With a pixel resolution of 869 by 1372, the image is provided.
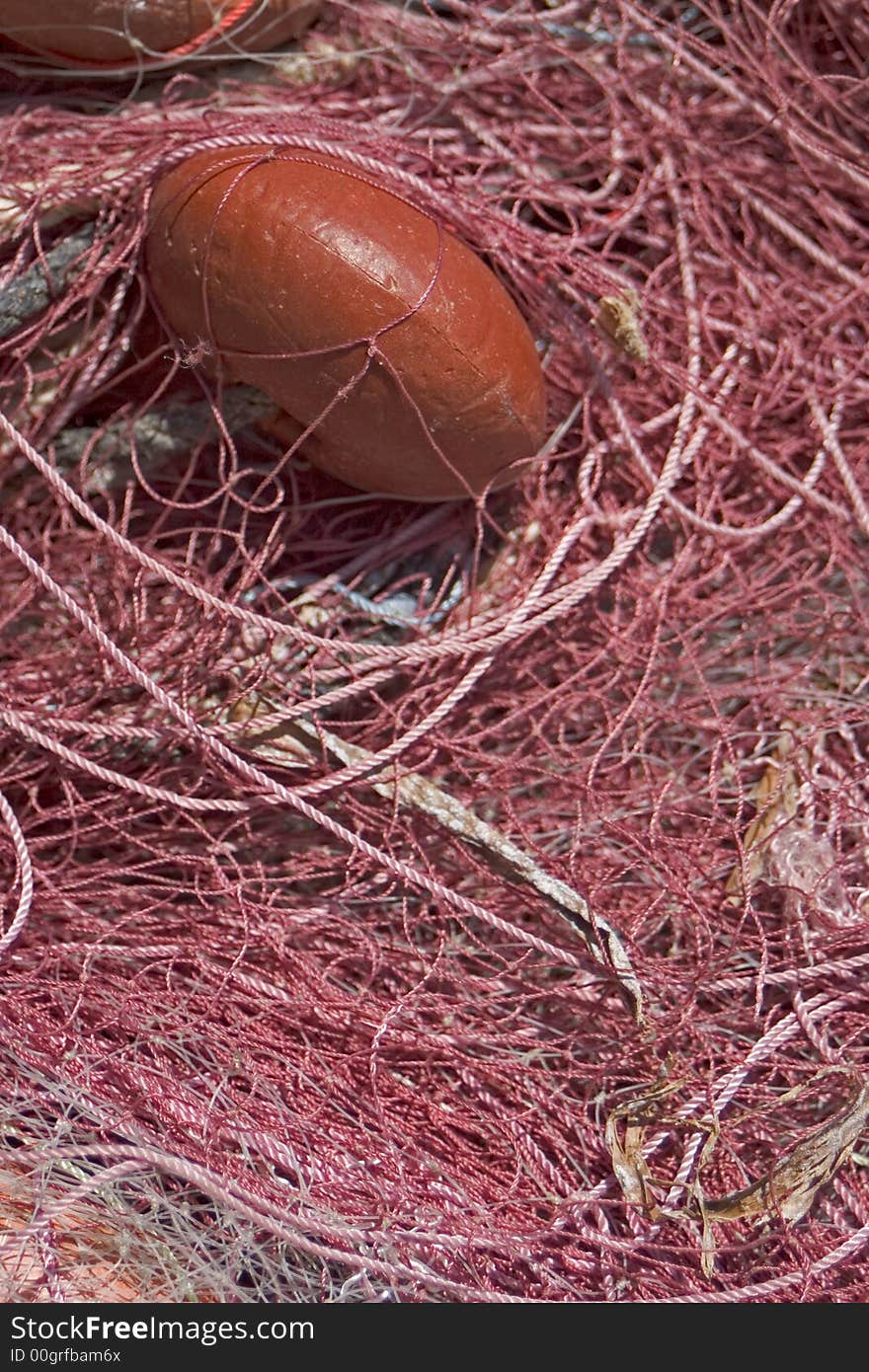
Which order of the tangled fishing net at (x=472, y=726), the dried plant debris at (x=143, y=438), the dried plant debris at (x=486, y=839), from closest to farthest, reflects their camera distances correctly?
the tangled fishing net at (x=472, y=726)
the dried plant debris at (x=486, y=839)
the dried plant debris at (x=143, y=438)

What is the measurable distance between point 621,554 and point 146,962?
1107 mm

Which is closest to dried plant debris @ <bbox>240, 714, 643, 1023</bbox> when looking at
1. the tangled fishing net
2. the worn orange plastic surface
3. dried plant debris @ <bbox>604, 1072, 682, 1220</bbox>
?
the tangled fishing net

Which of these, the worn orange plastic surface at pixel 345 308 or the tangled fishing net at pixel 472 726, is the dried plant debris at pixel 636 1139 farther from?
the worn orange plastic surface at pixel 345 308

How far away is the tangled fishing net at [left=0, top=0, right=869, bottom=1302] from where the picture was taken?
1.77m

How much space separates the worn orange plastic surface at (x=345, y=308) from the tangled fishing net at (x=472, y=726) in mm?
123

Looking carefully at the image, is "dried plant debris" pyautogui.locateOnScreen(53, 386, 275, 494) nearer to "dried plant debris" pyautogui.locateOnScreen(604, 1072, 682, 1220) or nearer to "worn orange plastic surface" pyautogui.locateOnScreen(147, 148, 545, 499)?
"worn orange plastic surface" pyautogui.locateOnScreen(147, 148, 545, 499)

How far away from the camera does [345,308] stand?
1.79 metres

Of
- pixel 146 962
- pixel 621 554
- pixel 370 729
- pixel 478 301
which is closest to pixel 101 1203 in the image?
pixel 146 962

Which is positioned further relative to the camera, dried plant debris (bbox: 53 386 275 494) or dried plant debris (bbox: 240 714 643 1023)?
dried plant debris (bbox: 53 386 275 494)

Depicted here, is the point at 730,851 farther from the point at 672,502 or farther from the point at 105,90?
the point at 105,90

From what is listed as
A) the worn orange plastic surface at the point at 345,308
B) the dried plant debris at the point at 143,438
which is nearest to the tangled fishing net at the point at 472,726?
the dried plant debris at the point at 143,438

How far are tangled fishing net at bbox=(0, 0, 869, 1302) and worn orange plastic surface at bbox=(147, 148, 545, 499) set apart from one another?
123mm

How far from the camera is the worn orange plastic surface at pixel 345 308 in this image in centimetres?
179

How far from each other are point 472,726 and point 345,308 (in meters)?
0.78
